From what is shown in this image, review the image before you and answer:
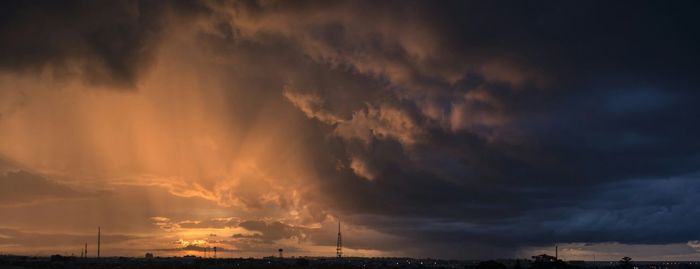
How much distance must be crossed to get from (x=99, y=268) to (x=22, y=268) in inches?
741

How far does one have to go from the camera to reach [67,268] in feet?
594

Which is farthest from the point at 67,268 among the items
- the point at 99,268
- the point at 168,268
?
the point at 168,268

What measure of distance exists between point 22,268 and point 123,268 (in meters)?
26.2

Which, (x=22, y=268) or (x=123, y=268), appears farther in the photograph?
(x=123, y=268)

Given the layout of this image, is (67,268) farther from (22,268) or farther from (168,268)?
(168,268)

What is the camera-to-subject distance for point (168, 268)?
19388cm

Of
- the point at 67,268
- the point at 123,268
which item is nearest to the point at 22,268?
the point at 67,268

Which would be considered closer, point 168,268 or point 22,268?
point 22,268

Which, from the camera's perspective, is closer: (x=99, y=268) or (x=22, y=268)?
(x=22, y=268)

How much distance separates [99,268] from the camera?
609 ft

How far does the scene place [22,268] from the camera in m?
173

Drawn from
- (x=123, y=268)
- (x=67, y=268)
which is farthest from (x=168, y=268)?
(x=67, y=268)

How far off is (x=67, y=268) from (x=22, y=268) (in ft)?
36.8

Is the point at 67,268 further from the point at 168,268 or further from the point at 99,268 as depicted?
the point at 168,268
